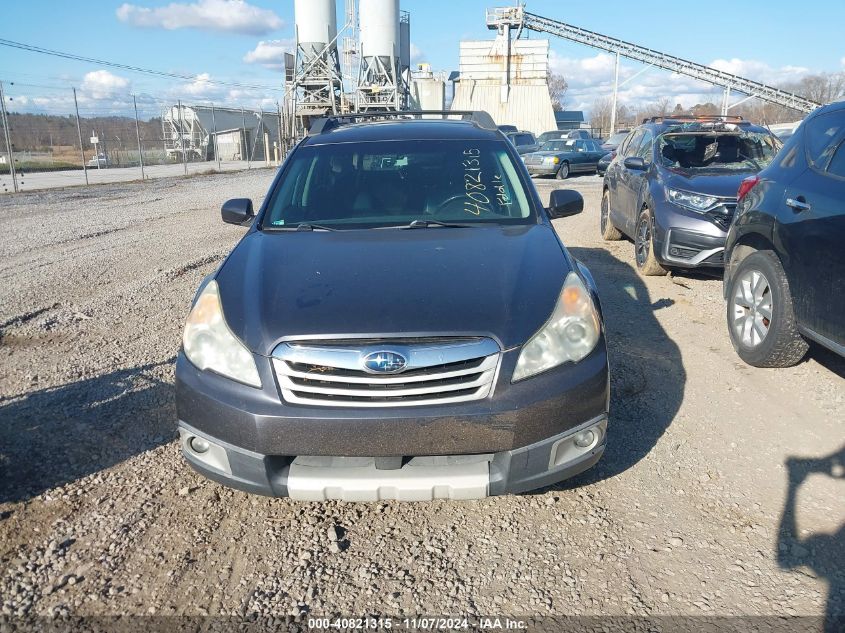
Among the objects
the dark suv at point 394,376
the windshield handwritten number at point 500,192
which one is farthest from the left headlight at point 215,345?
the windshield handwritten number at point 500,192

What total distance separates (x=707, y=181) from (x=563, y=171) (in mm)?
16878

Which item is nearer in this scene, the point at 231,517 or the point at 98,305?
the point at 231,517

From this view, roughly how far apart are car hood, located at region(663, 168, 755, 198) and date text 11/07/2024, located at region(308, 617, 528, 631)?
17.2 ft

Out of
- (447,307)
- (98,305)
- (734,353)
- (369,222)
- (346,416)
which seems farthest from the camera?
(98,305)

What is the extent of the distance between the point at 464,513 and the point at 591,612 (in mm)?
729

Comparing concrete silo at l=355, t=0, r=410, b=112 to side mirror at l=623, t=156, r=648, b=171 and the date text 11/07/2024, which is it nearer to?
side mirror at l=623, t=156, r=648, b=171

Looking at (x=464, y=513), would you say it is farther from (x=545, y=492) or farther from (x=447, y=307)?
(x=447, y=307)

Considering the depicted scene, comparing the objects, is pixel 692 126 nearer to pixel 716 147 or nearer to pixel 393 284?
pixel 716 147

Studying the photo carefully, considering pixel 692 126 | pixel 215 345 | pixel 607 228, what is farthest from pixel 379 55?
pixel 215 345

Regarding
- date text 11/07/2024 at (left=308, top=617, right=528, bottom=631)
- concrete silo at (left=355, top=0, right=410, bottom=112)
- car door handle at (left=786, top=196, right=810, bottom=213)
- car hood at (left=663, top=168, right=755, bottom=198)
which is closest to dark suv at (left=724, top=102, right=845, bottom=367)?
car door handle at (left=786, top=196, right=810, bottom=213)

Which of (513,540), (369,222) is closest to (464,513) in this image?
(513,540)

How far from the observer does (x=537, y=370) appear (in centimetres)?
245

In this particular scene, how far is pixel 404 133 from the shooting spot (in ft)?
13.8

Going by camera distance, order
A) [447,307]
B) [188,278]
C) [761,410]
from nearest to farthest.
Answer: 1. [447,307]
2. [761,410]
3. [188,278]
